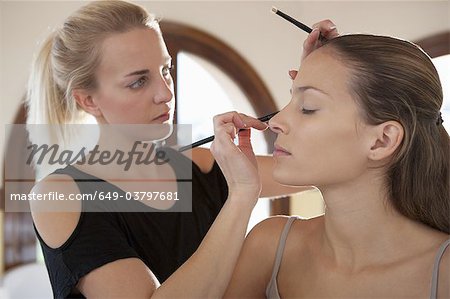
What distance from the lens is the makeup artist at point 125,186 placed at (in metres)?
1.27

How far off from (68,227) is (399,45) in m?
0.74

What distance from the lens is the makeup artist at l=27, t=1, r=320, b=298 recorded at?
4.17 ft

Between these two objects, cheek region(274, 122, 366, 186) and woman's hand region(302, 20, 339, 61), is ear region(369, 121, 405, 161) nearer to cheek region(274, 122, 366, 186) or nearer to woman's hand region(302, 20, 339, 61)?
cheek region(274, 122, 366, 186)

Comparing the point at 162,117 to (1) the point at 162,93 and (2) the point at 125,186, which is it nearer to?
(1) the point at 162,93

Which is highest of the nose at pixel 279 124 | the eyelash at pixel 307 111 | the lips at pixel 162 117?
the lips at pixel 162 117

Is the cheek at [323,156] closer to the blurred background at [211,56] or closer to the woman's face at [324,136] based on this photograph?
the woman's face at [324,136]

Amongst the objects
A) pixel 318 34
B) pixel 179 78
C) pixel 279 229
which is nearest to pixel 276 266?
pixel 279 229

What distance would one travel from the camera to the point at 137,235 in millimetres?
1575

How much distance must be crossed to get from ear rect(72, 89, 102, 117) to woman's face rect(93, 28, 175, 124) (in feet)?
0.20

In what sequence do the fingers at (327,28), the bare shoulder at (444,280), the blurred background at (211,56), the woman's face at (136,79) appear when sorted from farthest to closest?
the blurred background at (211,56) → the woman's face at (136,79) → the fingers at (327,28) → the bare shoulder at (444,280)

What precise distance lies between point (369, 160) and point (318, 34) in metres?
0.27

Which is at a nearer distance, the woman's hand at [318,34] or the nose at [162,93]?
the woman's hand at [318,34]

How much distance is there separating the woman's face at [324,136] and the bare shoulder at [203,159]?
1.69ft

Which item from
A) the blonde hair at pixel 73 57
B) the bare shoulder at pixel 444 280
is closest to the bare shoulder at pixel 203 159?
the blonde hair at pixel 73 57
